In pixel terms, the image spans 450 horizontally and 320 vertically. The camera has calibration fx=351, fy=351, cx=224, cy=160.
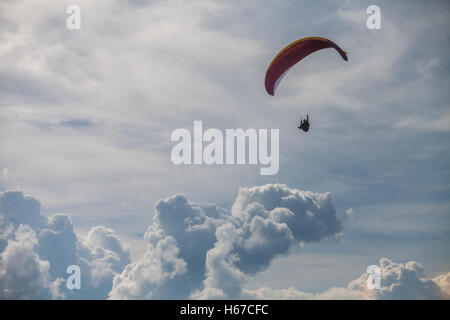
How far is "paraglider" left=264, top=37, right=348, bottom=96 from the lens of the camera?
44250mm

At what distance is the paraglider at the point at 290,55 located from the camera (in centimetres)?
4425

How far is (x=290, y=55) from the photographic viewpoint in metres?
47.0
